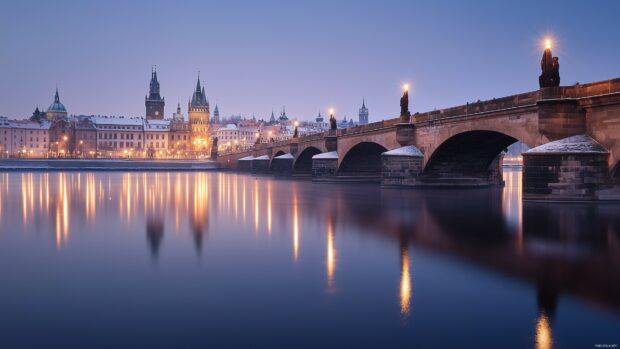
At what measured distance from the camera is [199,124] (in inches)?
7274

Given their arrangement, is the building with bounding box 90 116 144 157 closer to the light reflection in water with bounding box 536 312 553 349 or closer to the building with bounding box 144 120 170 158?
the building with bounding box 144 120 170 158

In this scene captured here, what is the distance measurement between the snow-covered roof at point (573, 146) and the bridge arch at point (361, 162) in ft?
92.7

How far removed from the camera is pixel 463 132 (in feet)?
Answer: 105

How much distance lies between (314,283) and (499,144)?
28876 mm

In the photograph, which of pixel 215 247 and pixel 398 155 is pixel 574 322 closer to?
pixel 215 247

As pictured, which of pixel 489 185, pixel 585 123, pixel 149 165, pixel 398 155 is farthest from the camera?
pixel 149 165

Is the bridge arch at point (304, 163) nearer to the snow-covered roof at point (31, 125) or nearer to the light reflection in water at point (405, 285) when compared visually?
the light reflection in water at point (405, 285)

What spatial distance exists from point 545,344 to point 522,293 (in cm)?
244

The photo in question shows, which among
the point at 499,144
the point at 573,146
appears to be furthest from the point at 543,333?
the point at 499,144

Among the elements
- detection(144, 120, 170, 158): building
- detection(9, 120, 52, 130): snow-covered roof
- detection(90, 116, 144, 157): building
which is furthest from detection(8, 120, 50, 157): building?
detection(144, 120, 170, 158): building

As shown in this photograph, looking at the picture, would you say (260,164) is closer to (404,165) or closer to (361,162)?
(361,162)

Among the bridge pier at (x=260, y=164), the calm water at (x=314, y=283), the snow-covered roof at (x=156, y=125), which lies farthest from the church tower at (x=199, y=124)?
the calm water at (x=314, y=283)

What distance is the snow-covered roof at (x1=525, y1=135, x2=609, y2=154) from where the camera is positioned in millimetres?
21686

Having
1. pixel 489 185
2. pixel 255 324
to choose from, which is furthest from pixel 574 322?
pixel 489 185
